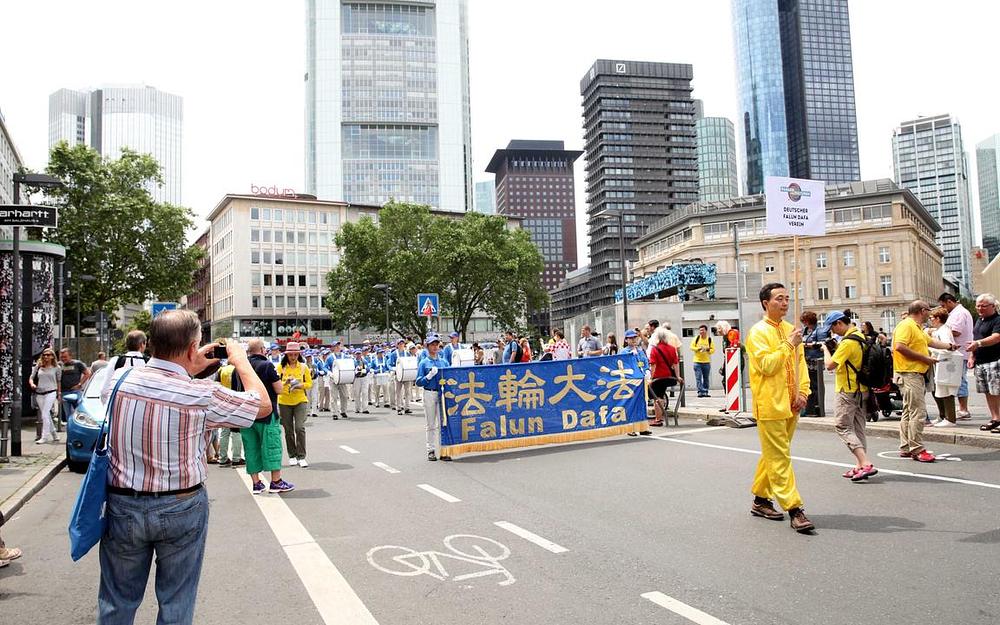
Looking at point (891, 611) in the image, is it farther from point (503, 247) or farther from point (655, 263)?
point (655, 263)

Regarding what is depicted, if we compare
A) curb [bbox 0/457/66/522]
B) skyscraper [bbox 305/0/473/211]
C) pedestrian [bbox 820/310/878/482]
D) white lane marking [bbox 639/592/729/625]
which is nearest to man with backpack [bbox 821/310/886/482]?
pedestrian [bbox 820/310/878/482]

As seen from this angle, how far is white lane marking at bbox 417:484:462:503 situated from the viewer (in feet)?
25.8

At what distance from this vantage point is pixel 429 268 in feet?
222

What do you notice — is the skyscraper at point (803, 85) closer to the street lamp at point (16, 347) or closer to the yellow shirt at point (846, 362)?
the yellow shirt at point (846, 362)

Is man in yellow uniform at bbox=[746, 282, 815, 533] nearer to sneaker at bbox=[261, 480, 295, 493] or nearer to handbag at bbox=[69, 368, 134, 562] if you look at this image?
handbag at bbox=[69, 368, 134, 562]

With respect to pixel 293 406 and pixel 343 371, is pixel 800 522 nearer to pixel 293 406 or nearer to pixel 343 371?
pixel 293 406

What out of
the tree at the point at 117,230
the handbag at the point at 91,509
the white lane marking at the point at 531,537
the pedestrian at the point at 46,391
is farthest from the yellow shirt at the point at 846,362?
the tree at the point at 117,230

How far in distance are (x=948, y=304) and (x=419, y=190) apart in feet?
457

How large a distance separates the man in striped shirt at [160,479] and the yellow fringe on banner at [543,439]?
312 inches

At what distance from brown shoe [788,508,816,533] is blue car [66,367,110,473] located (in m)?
9.12

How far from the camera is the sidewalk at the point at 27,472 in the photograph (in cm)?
861

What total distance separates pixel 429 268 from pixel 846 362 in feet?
198

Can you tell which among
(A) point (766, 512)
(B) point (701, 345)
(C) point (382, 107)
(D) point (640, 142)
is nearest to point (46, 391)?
(A) point (766, 512)

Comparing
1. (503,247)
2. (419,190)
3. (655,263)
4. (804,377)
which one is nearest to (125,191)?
(503,247)
